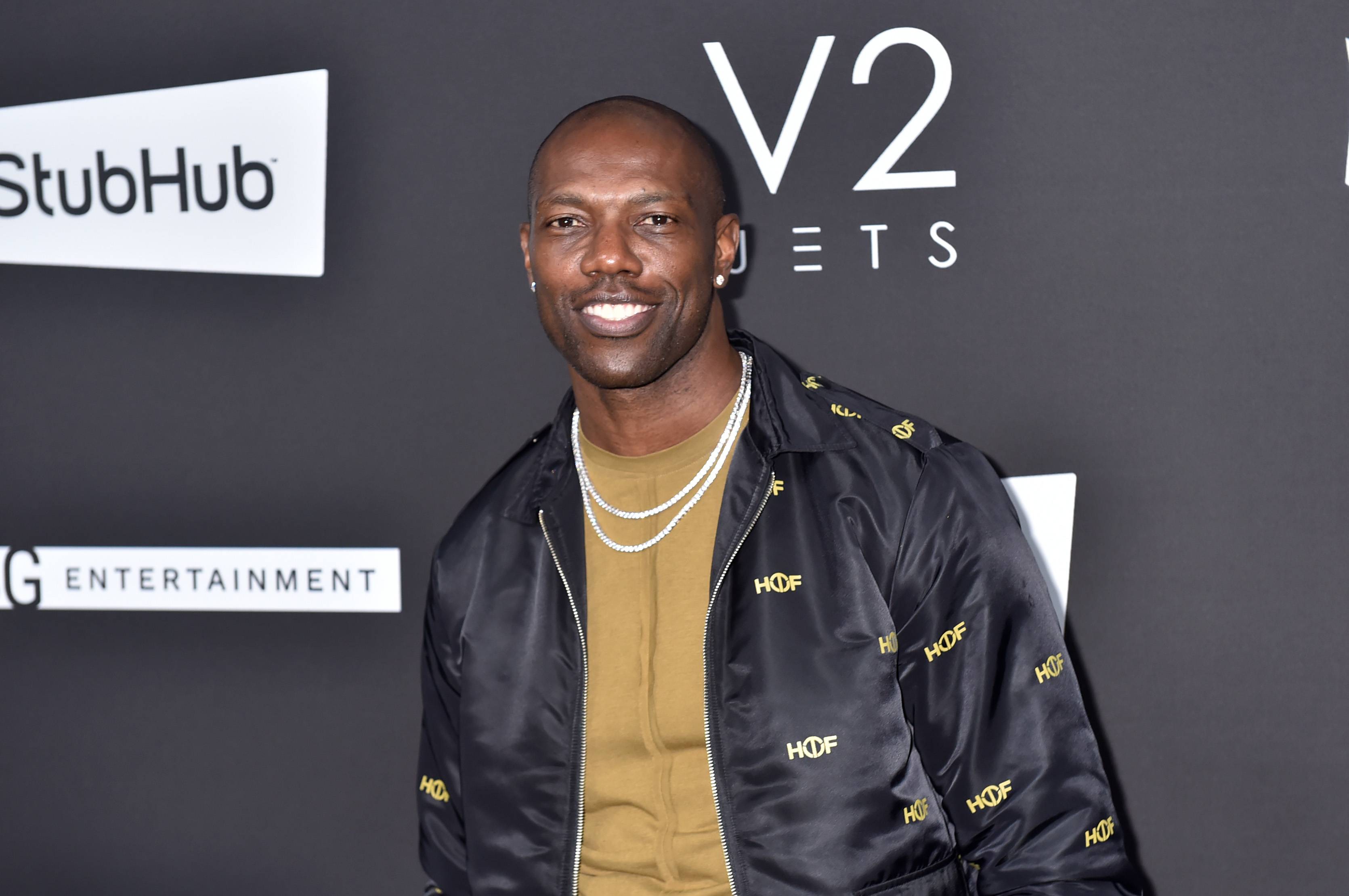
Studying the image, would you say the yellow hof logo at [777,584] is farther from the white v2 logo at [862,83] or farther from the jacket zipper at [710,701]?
the white v2 logo at [862,83]

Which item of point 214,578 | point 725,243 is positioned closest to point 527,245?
point 725,243

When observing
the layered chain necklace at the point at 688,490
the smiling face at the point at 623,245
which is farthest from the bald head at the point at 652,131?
the layered chain necklace at the point at 688,490

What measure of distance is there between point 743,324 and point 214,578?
95 centimetres

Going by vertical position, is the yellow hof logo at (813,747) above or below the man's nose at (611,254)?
below

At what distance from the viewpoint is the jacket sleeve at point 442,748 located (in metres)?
1.53

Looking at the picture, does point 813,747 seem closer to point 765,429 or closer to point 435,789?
point 765,429

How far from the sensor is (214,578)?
78.4 inches

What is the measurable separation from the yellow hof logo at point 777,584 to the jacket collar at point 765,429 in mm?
139

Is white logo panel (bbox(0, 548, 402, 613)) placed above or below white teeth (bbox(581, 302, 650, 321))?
below

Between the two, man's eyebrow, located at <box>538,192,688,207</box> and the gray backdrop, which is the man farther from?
the gray backdrop

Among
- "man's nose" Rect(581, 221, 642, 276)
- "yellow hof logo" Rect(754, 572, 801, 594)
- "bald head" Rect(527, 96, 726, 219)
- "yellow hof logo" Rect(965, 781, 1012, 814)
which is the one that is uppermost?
"bald head" Rect(527, 96, 726, 219)

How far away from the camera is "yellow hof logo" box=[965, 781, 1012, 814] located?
127 centimetres

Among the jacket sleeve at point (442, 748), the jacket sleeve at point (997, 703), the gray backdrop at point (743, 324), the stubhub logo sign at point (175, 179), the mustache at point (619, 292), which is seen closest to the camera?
the jacket sleeve at point (997, 703)

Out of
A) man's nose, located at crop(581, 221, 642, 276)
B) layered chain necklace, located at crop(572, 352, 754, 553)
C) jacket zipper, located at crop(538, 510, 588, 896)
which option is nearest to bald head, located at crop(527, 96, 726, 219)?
man's nose, located at crop(581, 221, 642, 276)
